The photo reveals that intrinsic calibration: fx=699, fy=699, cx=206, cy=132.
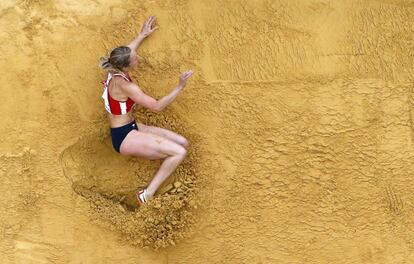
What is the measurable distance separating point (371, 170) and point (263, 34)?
1.88m

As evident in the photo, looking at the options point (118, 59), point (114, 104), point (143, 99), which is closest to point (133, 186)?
point (114, 104)

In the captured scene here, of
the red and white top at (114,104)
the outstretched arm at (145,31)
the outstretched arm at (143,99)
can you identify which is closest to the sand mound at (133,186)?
the red and white top at (114,104)

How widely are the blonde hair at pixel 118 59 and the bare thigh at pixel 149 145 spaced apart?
29.3 inches

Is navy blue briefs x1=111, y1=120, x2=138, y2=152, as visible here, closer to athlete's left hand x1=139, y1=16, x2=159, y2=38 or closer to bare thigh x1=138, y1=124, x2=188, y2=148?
bare thigh x1=138, y1=124, x2=188, y2=148

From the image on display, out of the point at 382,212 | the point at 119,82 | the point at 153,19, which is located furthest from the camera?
the point at 382,212

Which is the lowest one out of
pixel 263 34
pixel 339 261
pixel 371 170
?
pixel 339 261

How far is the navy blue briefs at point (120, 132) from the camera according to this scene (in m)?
7.00

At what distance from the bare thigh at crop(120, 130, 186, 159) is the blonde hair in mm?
744

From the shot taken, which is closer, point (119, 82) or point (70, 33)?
point (119, 82)

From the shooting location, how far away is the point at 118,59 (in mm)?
6559

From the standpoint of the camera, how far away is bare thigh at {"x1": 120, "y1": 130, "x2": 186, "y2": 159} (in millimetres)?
6980

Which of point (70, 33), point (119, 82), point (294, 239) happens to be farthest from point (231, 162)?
point (70, 33)

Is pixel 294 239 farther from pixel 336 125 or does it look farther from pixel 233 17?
pixel 233 17

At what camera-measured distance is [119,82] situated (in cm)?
667
